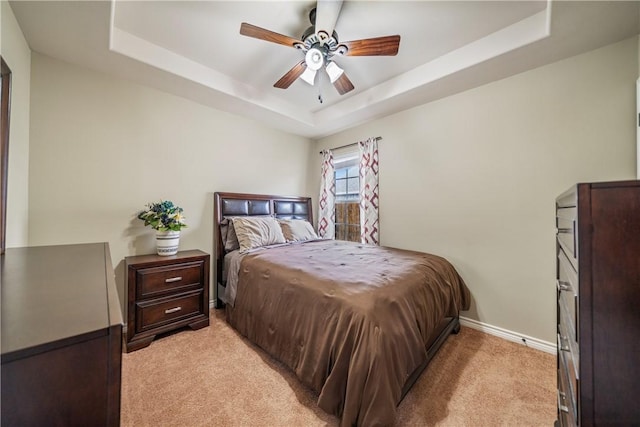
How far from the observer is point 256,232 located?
8.83 feet

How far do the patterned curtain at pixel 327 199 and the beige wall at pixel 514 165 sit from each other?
1.23 meters

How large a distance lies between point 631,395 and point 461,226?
1.94 m

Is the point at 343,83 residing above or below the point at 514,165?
above

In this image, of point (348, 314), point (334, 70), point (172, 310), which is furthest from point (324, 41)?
point (172, 310)

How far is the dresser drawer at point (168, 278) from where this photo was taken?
2008 millimetres

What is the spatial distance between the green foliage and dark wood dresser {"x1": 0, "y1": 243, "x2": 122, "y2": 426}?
177cm

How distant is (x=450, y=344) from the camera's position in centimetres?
209

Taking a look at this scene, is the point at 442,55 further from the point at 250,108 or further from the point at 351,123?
the point at 250,108

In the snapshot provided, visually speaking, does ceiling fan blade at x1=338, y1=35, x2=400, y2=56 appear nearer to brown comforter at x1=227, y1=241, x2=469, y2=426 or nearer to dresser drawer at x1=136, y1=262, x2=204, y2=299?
brown comforter at x1=227, y1=241, x2=469, y2=426

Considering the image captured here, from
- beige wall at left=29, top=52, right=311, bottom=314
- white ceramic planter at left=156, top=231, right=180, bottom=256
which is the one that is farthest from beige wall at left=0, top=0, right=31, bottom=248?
white ceramic planter at left=156, top=231, right=180, bottom=256

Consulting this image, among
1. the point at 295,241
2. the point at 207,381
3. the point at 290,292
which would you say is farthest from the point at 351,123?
the point at 207,381

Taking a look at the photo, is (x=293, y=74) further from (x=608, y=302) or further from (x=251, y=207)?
(x=608, y=302)

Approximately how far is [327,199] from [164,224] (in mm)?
2254

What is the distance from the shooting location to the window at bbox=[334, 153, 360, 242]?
3.62 metres
